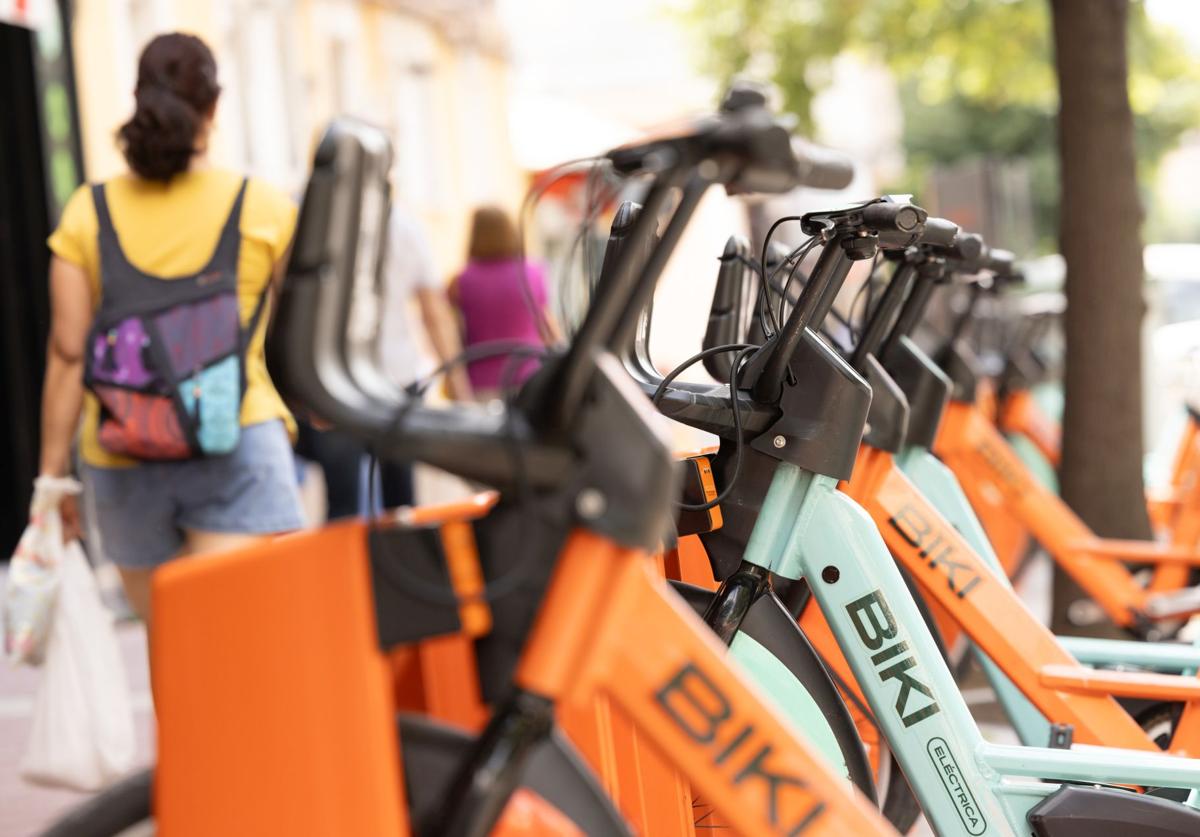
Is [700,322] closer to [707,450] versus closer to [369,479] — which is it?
[707,450]

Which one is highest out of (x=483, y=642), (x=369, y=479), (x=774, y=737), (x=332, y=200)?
(x=332, y=200)

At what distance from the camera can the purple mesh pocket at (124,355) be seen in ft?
11.5

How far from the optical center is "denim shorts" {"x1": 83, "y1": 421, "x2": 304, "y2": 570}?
3.57m

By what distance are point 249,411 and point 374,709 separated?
179 cm

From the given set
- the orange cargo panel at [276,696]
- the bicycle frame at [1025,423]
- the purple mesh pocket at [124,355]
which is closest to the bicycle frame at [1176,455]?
the bicycle frame at [1025,423]

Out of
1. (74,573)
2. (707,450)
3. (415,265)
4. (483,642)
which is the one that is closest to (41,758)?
(74,573)

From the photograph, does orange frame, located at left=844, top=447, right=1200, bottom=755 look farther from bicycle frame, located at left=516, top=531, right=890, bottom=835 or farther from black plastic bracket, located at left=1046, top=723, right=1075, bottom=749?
bicycle frame, located at left=516, top=531, right=890, bottom=835

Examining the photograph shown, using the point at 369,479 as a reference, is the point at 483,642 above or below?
below

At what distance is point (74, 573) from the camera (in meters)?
3.78

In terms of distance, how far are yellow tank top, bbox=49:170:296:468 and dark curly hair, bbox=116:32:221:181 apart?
5cm

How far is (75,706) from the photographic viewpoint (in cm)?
379

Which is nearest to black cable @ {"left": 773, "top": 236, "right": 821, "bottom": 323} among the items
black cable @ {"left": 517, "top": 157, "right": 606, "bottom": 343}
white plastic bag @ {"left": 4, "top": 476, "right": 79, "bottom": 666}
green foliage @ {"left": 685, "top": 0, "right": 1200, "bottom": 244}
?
black cable @ {"left": 517, "top": 157, "right": 606, "bottom": 343}

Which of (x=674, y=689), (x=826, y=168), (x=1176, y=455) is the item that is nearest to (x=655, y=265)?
(x=674, y=689)

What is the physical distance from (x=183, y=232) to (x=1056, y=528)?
2978 millimetres
